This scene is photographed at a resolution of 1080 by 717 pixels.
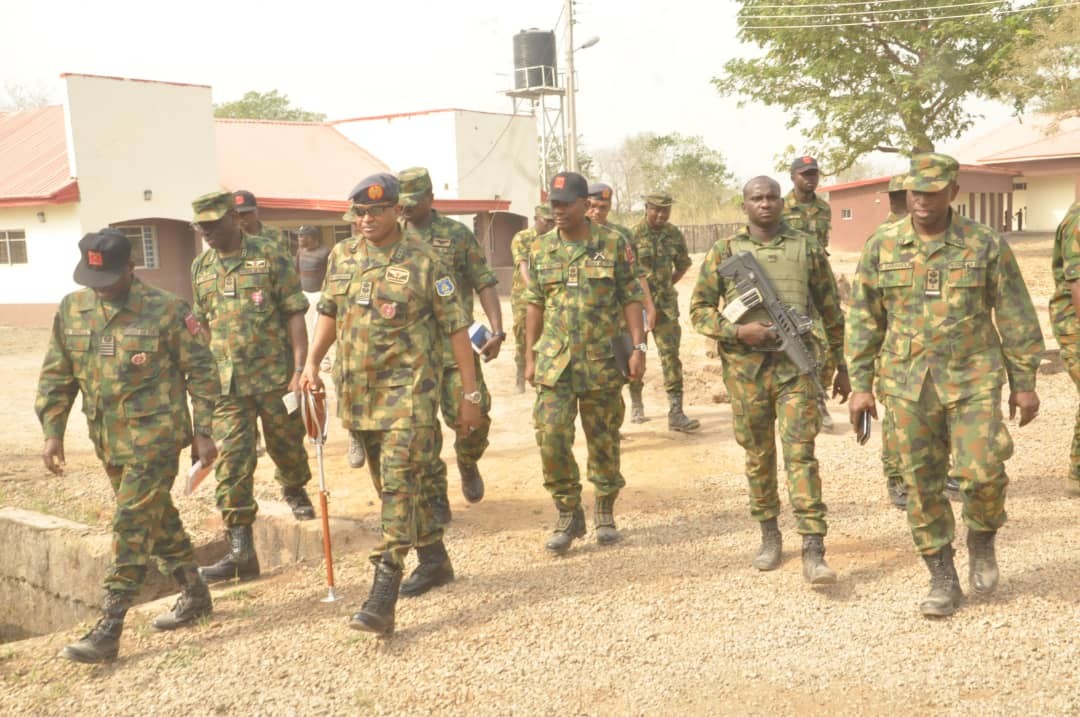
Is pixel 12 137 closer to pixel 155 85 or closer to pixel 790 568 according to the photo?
pixel 155 85

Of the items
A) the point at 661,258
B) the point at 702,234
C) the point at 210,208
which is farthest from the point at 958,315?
the point at 702,234

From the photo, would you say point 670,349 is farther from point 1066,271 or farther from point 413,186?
point 1066,271

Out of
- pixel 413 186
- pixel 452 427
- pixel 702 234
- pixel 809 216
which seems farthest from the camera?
pixel 702 234

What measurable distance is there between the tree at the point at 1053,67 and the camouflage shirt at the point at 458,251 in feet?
69.5

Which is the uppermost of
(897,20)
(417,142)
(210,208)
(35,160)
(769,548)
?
(897,20)

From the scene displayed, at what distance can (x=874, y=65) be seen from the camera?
29.1 metres

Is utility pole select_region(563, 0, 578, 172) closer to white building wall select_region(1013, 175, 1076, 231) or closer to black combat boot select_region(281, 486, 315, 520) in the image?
black combat boot select_region(281, 486, 315, 520)

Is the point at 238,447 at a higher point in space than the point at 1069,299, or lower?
lower

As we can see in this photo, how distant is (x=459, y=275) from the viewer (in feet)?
21.2

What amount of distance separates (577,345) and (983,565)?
7.21 feet

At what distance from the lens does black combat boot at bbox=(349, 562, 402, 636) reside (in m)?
4.42

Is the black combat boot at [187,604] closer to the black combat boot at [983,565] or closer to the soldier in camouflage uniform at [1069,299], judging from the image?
the black combat boot at [983,565]

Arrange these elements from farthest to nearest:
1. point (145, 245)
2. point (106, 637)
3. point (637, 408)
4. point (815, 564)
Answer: point (145, 245), point (637, 408), point (815, 564), point (106, 637)

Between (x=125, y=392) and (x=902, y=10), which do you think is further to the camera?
(x=902, y=10)
